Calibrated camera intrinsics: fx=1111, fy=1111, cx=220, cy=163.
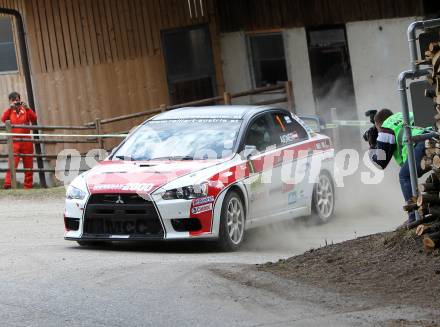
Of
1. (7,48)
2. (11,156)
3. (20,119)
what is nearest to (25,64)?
(7,48)

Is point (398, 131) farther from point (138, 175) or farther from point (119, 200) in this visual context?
point (119, 200)

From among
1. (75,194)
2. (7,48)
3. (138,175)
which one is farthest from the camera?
(7,48)

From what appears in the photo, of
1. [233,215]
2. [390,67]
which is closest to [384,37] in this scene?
[390,67]

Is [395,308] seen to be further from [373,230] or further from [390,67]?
[390,67]

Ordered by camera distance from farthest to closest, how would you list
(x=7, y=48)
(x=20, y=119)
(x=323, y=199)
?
(x=7, y=48)
(x=20, y=119)
(x=323, y=199)

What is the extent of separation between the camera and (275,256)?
12391 millimetres

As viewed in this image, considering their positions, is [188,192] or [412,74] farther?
[188,192]

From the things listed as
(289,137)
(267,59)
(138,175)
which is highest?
(267,59)

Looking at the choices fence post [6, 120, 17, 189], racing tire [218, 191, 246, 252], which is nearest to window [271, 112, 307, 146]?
racing tire [218, 191, 246, 252]

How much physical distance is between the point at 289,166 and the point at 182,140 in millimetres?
1591

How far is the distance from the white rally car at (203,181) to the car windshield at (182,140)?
0.04 feet

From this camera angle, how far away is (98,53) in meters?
22.6

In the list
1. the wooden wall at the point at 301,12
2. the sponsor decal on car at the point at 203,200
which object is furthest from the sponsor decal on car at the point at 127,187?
the wooden wall at the point at 301,12

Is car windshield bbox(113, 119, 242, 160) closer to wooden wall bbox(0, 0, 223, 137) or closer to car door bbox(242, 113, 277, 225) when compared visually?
car door bbox(242, 113, 277, 225)
